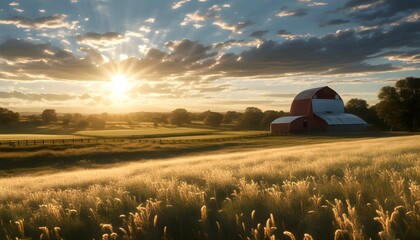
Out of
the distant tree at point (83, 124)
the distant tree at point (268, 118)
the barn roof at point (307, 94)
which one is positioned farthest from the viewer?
the distant tree at point (268, 118)

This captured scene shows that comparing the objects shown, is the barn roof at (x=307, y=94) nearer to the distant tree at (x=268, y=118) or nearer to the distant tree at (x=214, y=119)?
the distant tree at (x=268, y=118)

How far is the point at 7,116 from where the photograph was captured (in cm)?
11325

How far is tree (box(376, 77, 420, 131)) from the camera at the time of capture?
78.4 metres

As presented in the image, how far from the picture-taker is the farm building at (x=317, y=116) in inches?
3103

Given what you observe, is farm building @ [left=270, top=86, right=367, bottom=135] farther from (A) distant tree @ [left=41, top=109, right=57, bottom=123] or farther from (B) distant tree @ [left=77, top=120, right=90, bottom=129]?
(A) distant tree @ [left=41, top=109, right=57, bottom=123]

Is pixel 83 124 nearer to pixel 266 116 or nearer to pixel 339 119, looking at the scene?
pixel 266 116

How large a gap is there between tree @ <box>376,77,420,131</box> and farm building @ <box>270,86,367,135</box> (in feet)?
18.2

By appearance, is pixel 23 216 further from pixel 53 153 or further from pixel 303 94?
pixel 303 94

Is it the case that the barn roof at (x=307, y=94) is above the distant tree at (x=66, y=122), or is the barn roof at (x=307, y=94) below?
above

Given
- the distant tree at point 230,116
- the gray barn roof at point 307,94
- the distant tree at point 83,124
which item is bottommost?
the distant tree at point 83,124

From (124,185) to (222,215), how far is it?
4.20 meters

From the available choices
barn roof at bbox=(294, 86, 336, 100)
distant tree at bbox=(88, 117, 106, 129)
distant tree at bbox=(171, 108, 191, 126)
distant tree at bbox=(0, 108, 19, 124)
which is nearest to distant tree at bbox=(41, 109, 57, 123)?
distant tree at bbox=(0, 108, 19, 124)

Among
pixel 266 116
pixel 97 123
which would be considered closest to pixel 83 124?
pixel 97 123

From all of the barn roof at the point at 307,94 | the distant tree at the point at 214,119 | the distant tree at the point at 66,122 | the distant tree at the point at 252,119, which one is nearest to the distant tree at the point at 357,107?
the barn roof at the point at 307,94
